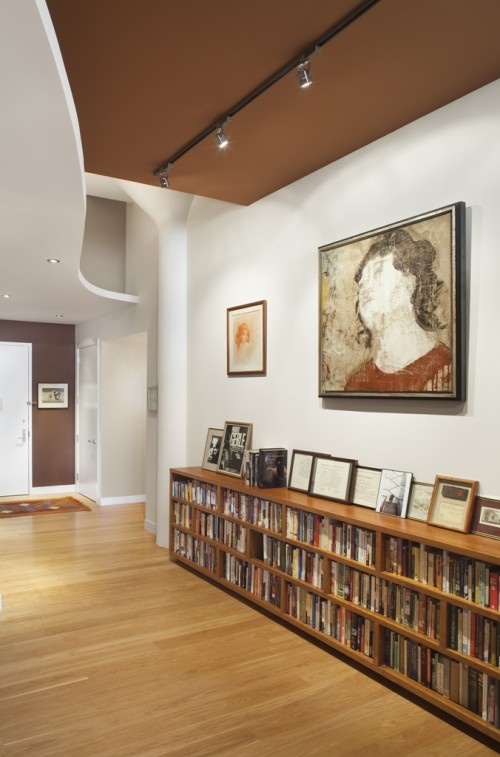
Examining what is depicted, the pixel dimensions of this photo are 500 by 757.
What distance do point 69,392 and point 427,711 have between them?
7.08 meters

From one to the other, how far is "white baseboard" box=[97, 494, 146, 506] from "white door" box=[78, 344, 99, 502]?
0.22m

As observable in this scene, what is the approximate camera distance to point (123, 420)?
7.93 m

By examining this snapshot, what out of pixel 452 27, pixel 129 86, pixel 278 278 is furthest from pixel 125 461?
pixel 452 27

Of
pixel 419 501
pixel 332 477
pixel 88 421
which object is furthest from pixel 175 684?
pixel 88 421

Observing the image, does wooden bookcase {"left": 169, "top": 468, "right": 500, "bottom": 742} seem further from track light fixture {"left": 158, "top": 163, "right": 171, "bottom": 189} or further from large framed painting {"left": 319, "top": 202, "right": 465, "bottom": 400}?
track light fixture {"left": 158, "top": 163, "right": 171, "bottom": 189}

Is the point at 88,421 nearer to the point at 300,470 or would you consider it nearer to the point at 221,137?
the point at 300,470

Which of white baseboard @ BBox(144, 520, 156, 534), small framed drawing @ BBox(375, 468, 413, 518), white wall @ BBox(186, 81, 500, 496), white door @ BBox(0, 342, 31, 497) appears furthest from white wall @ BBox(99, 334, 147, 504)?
small framed drawing @ BBox(375, 468, 413, 518)

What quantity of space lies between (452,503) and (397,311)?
1.09m

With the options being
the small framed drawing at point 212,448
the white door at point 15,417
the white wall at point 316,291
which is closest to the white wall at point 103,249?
the white door at point 15,417

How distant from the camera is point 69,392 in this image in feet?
28.7

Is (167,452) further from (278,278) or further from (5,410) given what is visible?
(5,410)

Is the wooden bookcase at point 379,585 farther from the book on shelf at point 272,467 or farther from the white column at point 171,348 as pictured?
the white column at point 171,348

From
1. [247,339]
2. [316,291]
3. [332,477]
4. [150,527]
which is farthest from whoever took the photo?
[150,527]

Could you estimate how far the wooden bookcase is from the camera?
8.41ft
